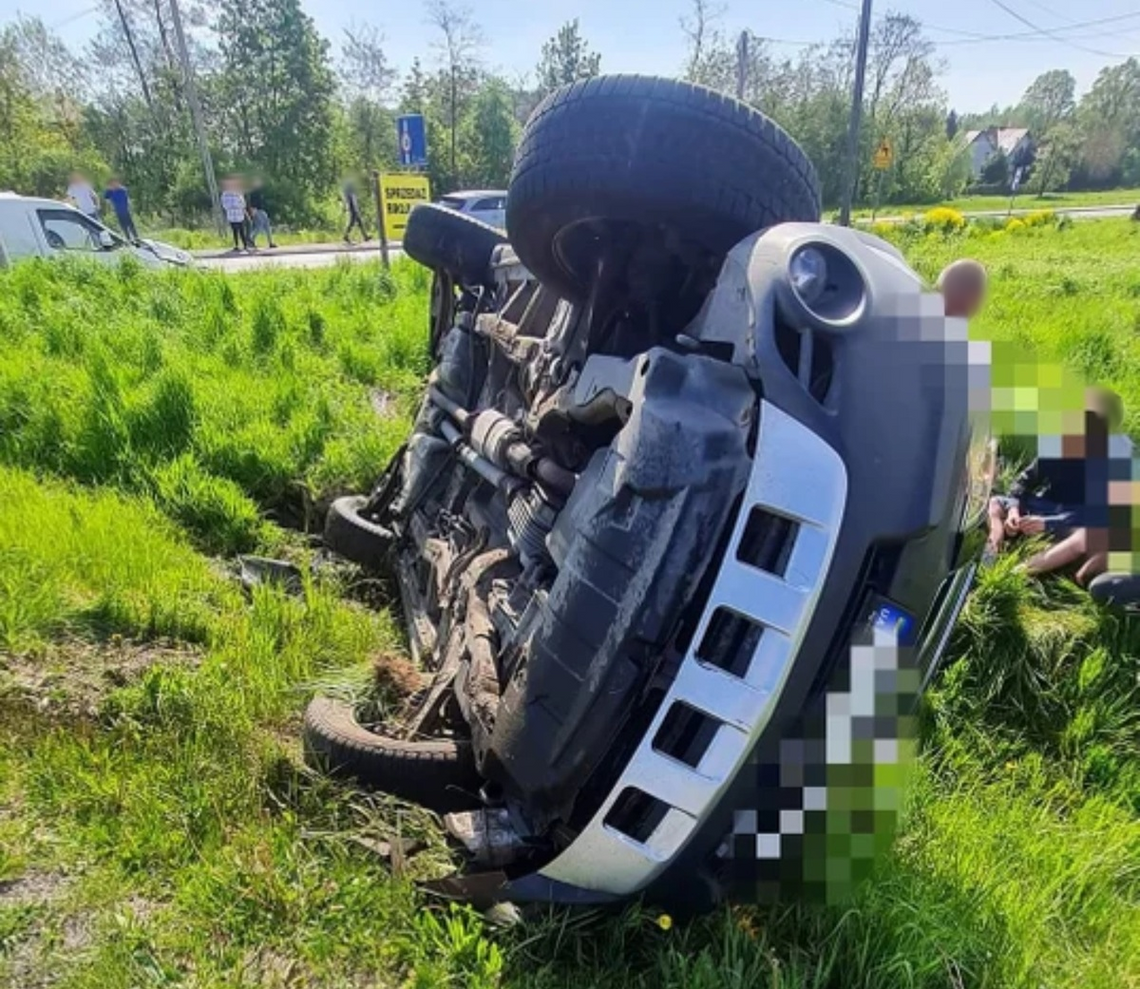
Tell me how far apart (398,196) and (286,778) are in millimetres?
7296

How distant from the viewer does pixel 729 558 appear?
123 cm

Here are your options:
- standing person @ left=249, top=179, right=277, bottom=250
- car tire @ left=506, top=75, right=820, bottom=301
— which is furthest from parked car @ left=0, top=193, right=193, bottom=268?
standing person @ left=249, top=179, right=277, bottom=250

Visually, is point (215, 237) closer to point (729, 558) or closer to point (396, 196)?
point (396, 196)

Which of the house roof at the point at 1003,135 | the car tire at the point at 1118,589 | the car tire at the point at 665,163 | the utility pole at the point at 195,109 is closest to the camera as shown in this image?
the car tire at the point at 665,163

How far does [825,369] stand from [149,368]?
14.5 ft

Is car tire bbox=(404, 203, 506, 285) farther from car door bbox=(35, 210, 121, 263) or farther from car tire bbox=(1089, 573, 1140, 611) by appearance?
car door bbox=(35, 210, 121, 263)

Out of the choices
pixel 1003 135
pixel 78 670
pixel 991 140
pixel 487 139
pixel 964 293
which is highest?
pixel 1003 135

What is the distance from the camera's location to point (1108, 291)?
780 centimetres

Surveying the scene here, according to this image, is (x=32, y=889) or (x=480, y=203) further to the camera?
(x=480, y=203)

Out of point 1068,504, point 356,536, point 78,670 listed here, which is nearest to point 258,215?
point 356,536

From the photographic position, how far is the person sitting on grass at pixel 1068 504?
2.18 meters

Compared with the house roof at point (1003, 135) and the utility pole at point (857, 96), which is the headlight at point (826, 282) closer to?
the utility pole at point (857, 96)

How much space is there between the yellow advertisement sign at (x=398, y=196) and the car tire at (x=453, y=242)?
468cm

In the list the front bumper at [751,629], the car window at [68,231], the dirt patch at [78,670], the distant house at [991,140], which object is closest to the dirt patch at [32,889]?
the dirt patch at [78,670]
